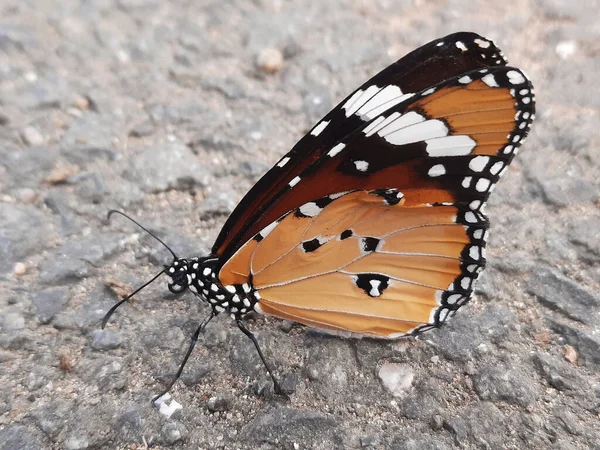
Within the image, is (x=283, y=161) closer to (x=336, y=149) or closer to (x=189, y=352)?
(x=336, y=149)

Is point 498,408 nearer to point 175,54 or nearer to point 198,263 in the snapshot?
point 198,263

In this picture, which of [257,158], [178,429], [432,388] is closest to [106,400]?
[178,429]

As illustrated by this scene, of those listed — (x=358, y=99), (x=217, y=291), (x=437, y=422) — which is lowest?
(x=437, y=422)

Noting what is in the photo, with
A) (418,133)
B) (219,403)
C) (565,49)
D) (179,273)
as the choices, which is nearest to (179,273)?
(179,273)

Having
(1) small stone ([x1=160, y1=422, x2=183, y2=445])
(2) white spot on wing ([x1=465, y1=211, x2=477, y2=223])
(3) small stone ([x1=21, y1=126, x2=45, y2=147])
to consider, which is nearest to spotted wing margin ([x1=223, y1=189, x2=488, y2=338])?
(2) white spot on wing ([x1=465, y1=211, x2=477, y2=223])

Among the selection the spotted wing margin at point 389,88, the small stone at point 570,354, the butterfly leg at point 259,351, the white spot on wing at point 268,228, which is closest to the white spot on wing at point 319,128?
the spotted wing margin at point 389,88

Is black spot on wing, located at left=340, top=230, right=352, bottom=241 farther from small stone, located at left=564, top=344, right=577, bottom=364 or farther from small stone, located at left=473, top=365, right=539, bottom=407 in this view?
small stone, located at left=564, top=344, right=577, bottom=364

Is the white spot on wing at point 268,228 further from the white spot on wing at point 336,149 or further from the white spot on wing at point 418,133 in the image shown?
the white spot on wing at point 418,133
